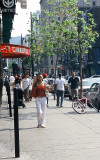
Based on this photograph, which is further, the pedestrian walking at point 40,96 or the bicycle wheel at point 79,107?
the bicycle wheel at point 79,107

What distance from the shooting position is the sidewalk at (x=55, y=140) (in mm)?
8008

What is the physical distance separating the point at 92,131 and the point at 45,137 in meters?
1.60

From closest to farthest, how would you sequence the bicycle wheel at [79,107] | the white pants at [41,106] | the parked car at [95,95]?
the white pants at [41,106] < the bicycle wheel at [79,107] < the parked car at [95,95]

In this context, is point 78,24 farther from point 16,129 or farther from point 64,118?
point 16,129

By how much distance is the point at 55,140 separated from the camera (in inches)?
389

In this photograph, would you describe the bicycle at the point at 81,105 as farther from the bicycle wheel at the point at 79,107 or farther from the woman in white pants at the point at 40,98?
the woman in white pants at the point at 40,98

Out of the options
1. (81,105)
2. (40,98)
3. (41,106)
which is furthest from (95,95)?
(40,98)

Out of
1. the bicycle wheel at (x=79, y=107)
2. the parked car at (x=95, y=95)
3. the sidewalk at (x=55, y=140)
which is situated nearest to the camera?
the sidewalk at (x=55, y=140)

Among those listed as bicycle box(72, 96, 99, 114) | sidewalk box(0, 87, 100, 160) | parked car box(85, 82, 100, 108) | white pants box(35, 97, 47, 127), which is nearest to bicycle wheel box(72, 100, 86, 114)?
bicycle box(72, 96, 99, 114)

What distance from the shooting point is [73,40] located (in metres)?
25.0

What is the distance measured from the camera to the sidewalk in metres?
8.01

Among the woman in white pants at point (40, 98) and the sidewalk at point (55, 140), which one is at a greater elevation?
the woman in white pants at point (40, 98)

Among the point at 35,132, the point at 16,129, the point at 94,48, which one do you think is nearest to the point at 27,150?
the point at 16,129

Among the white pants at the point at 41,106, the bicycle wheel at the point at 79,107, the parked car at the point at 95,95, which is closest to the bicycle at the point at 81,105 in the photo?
the bicycle wheel at the point at 79,107
